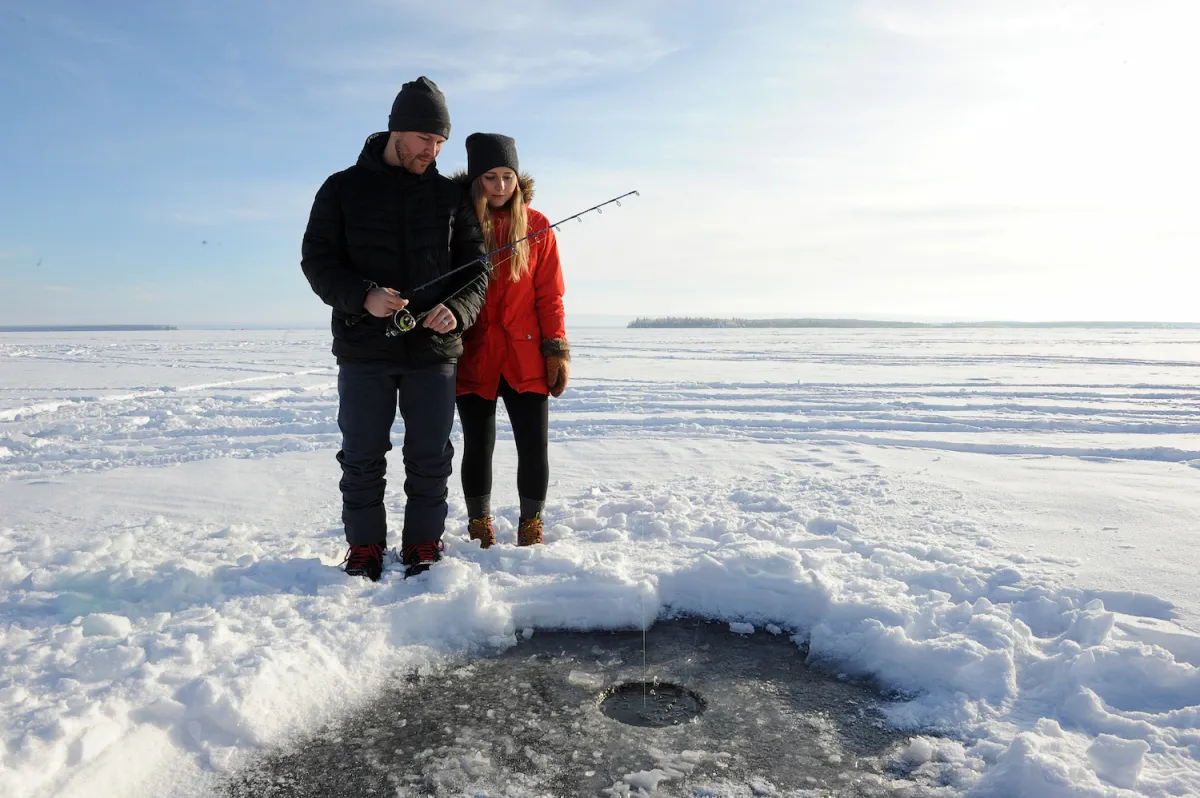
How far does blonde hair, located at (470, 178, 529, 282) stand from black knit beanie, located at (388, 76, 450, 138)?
384 mm

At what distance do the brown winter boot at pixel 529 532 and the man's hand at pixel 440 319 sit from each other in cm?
104

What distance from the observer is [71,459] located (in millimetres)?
5945

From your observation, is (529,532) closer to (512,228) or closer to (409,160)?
(512,228)

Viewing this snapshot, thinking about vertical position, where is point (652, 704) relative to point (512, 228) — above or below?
below

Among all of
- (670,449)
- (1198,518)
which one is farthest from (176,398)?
(1198,518)

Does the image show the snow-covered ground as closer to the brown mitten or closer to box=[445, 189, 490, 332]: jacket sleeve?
the brown mitten

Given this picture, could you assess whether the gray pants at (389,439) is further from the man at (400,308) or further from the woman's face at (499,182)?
the woman's face at (499,182)

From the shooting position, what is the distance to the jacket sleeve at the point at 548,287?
3484 mm

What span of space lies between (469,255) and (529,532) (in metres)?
1.30

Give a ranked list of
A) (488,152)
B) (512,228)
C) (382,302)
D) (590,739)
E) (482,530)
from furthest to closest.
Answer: (482,530), (512,228), (488,152), (382,302), (590,739)

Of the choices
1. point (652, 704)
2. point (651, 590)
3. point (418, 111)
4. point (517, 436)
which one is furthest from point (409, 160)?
point (652, 704)

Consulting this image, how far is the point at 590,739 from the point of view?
2.03m

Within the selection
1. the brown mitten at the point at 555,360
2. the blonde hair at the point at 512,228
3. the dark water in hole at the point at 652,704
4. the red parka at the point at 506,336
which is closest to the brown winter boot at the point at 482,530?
the red parka at the point at 506,336

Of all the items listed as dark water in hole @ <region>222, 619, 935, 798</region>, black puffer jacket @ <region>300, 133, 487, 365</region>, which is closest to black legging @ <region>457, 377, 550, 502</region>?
black puffer jacket @ <region>300, 133, 487, 365</region>
